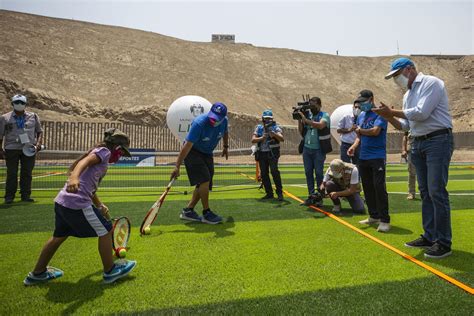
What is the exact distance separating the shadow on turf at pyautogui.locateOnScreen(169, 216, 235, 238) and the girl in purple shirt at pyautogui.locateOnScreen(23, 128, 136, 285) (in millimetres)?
1867

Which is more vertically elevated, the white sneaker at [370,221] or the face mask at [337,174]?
the face mask at [337,174]

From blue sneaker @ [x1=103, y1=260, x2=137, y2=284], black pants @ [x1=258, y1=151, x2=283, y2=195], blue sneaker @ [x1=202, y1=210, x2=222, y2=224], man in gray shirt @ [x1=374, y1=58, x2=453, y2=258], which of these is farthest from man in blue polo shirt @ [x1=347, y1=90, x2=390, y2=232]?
blue sneaker @ [x1=103, y1=260, x2=137, y2=284]

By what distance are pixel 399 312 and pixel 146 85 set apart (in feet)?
141

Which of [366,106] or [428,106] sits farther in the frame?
[366,106]

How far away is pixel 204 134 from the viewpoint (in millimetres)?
5992

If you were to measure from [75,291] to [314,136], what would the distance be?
5.33 meters

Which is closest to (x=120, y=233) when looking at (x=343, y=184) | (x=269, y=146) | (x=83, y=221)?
(x=83, y=221)

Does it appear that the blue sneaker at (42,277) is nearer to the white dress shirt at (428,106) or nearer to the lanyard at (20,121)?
the white dress shirt at (428,106)

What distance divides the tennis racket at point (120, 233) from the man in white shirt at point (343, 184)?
3878 mm

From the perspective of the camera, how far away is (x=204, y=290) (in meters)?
3.29

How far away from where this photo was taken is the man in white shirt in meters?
6.66

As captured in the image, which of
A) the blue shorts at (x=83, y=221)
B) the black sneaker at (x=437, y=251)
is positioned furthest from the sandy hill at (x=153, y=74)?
the black sneaker at (x=437, y=251)

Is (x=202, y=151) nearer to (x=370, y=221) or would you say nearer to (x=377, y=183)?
(x=377, y=183)

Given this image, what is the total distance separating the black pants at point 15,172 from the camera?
7.85 metres
